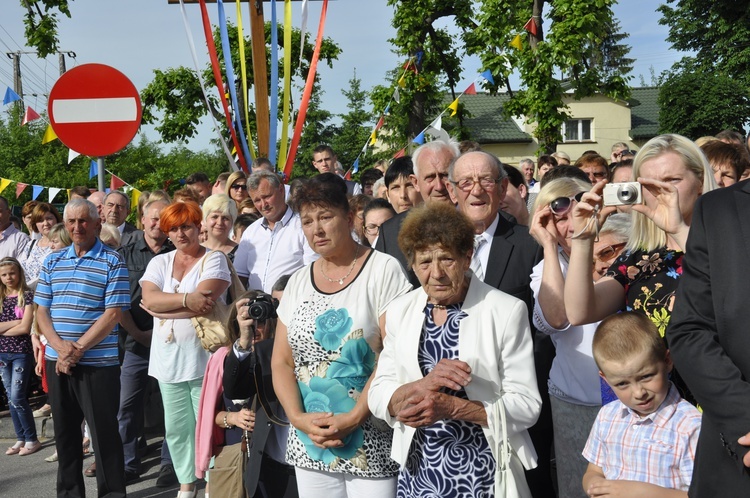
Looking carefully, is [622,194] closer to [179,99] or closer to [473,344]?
[473,344]

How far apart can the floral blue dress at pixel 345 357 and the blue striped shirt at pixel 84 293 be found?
2559mm

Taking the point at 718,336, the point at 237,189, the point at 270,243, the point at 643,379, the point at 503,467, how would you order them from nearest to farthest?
the point at 718,336
the point at 643,379
the point at 503,467
the point at 270,243
the point at 237,189

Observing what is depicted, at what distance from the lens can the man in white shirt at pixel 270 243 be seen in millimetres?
6262

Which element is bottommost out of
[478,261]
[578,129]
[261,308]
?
[261,308]

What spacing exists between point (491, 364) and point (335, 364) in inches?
35.0

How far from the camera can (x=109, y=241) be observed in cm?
791

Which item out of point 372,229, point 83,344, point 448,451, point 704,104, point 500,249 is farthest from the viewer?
point 704,104

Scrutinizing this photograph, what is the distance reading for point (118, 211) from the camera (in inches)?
335

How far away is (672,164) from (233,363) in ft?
7.85

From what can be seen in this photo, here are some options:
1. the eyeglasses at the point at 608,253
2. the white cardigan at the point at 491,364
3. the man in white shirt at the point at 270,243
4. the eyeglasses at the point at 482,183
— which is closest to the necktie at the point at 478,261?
the eyeglasses at the point at 482,183

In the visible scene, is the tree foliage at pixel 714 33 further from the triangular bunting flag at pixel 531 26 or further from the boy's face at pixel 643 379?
the boy's face at pixel 643 379

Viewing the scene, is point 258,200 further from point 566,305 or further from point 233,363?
point 566,305

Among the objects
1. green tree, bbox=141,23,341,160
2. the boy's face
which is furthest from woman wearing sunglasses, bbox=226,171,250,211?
green tree, bbox=141,23,341,160

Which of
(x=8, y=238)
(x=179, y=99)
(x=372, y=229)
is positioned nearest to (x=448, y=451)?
(x=372, y=229)
